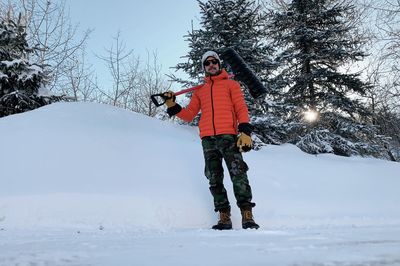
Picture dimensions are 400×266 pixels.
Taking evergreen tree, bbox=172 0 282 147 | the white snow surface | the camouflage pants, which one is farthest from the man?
evergreen tree, bbox=172 0 282 147

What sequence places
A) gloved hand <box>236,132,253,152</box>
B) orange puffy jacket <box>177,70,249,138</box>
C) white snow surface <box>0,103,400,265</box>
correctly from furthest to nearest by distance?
orange puffy jacket <box>177,70,249,138</box>, gloved hand <box>236,132,253,152</box>, white snow surface <box>0,103,400,265</box>

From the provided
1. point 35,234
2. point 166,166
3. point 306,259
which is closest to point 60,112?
point 166,166

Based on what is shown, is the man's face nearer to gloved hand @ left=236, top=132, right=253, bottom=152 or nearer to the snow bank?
gloved hand @ left=236, top=132, right=253, bottom=152

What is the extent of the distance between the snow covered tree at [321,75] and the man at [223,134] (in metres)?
6.67

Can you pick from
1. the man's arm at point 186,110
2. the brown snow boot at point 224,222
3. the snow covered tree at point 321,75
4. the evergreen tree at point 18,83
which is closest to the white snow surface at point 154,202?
the brown snow boot at point 224,222

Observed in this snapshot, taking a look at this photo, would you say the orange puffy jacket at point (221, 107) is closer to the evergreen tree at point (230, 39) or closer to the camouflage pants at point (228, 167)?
the camouflage pants at point (228, 167)

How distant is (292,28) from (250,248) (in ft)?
35.6

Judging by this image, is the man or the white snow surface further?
the man

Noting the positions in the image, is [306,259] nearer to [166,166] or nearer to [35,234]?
[35,234]

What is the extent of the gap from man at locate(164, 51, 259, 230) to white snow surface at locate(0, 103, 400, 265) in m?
0.32

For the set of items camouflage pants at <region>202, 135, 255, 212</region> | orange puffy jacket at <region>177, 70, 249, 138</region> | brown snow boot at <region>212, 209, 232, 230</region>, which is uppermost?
orange puffy jacket at <region>177, 70, 249, 138</region>

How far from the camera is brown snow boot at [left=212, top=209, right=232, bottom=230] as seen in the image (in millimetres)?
3605

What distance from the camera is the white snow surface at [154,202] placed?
1951 millimetres

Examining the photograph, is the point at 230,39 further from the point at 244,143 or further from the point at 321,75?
the point at 244,143
